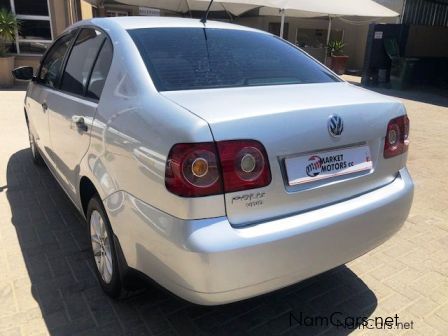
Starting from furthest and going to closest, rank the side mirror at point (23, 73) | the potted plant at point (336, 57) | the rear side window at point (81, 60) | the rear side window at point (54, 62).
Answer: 1. the potted plant at point (336, 57)
2. the side mirror at point (23, 73)
3. the rear side window at point (54, 62)
4. the rear side window at point (81, 60)

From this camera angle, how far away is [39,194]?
13.8ft

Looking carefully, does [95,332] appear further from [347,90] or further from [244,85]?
[347,90]

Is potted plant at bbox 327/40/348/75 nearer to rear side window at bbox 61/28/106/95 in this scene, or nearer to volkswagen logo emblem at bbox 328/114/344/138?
rear side window at bbox 61/28/106/95

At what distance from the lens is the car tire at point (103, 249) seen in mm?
2387

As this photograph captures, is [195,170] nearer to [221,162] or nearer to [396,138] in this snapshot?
[221,162]

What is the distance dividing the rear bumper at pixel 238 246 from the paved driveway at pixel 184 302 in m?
0.40

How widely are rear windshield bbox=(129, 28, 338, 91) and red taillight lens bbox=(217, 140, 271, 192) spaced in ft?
1.92

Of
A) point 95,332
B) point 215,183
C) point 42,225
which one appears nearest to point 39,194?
point 42,225

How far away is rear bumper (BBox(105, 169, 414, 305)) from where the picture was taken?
1748mm

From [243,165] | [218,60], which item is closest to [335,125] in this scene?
[243,165]

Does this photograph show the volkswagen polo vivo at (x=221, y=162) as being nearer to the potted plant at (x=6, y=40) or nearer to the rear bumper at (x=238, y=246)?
the rear bumper at (x=238, y=246)

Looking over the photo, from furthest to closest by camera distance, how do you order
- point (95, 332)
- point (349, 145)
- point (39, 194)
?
point (39, 194)
point (95, 332)
point (349, 145)

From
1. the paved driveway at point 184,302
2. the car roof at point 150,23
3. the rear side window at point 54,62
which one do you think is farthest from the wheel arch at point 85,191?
the rear side window at point 54,62

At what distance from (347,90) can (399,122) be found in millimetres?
354
